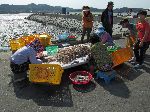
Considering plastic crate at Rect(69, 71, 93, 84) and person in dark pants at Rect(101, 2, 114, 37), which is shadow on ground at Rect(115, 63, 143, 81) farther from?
person in dark pants at Rect(101, 2, 114, 37)

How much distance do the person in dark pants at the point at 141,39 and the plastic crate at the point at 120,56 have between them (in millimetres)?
465

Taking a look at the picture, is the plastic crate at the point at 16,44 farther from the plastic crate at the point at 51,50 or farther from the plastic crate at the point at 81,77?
the plastic crate at the point at 81,77

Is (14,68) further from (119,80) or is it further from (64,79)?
(119,80)

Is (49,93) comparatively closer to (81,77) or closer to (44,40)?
(81,77)

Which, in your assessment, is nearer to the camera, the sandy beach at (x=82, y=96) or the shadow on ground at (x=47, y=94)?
the sandy beach at (x=82, y=96)

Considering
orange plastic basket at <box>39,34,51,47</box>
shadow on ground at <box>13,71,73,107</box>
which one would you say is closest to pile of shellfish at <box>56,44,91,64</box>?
shadow on ground at <box>13,71,73,107</box>

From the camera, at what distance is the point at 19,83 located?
9.43 metres

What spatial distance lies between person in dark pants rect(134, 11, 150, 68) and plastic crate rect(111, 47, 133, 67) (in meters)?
0.47

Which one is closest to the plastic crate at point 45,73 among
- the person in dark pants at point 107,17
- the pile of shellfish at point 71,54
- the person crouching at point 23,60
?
the person crouching at point 23,60

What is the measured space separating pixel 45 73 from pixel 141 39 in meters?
4.35

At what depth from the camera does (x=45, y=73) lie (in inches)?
338

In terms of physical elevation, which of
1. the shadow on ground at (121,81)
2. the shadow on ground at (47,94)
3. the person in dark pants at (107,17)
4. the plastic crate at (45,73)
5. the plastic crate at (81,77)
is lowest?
the shadow on ground at (47,94)

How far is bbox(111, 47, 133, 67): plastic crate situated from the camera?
10.5 m

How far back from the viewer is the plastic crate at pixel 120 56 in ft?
34.3
